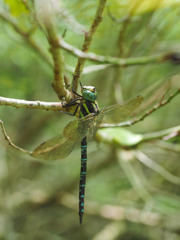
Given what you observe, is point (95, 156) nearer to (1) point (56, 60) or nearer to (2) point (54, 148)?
(2) point (54, 148)

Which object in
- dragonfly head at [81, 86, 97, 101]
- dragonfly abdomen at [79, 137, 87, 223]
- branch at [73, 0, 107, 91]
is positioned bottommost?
dragonfly abdomen at [79, 137, 87, 223]

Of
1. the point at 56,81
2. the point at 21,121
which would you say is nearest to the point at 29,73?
the point at 21,121

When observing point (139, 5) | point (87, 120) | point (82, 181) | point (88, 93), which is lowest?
point (82, 181)

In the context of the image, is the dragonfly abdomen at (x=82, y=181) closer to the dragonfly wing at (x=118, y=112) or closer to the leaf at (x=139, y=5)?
the dragonfly wing at (x=118, y=112)

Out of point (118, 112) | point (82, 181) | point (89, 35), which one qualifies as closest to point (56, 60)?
point (89, 35)

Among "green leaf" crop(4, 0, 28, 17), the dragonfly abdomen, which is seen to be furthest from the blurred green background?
"green leaf" crop(4, 0, 28, 17)

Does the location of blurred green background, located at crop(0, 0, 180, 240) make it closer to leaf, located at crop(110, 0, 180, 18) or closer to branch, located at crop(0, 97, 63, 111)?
leaf, located at crop(110, 0, 180, 18)

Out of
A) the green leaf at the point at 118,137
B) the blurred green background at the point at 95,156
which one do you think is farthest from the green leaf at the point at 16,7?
the green leaf at the point at 118,137
